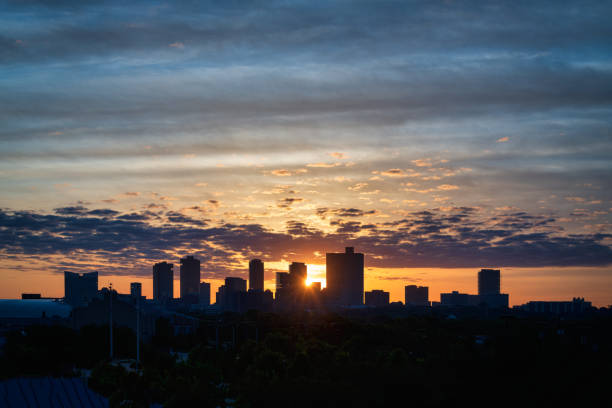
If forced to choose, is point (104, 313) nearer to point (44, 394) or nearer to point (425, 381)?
point (44, 394)

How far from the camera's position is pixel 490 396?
116 ft

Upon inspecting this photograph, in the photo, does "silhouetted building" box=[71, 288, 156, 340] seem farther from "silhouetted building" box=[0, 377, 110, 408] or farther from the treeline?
"silhouetted building" box=[0, 377, 110, 408]

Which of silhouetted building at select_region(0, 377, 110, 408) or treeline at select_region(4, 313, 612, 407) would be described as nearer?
treeline at select_region(4, 313, 612, 407)

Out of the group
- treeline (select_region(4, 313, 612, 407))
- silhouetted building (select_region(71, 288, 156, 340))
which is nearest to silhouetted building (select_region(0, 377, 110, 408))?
treeline (select_region(4, 313, 612, 407))

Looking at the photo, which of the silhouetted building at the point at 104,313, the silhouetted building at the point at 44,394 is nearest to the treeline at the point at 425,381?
the silhouetted building at the point at 44,394

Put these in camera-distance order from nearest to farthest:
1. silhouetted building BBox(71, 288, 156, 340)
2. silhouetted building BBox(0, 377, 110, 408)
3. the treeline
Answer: the treeline < silhouetted building BBox(0, 377, 110, 408) < silhouetted building BBox(71, 288, 156, 340)

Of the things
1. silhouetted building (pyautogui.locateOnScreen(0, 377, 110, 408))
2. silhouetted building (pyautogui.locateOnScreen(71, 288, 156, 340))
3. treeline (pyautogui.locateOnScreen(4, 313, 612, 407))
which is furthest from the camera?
silhouetted building (pyautogui.locateOnScreen(71, 288, 156, 340))

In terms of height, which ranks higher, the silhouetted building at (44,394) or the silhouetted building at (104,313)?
the silhouetted building at (44,394)

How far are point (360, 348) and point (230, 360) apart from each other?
21.2 meters

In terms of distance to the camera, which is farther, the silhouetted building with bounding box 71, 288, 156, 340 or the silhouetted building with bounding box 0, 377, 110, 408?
the silhouetted building with bounding box 71, 288, 156, 340

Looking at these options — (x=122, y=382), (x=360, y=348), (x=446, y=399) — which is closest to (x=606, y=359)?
(x=446, y=399)

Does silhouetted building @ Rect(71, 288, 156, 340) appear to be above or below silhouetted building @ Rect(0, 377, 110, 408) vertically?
below

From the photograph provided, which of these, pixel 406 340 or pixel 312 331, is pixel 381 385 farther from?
pixel 312 331

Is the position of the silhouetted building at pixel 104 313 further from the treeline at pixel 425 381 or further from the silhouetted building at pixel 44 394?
the silhouetted building at pixel 44 394
